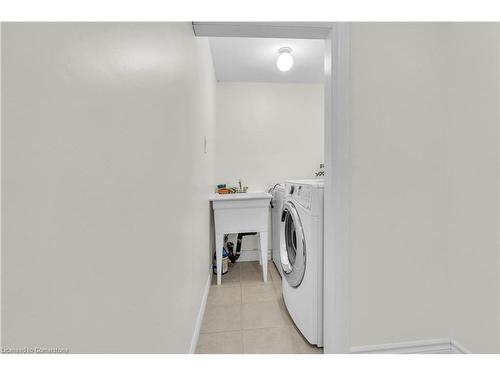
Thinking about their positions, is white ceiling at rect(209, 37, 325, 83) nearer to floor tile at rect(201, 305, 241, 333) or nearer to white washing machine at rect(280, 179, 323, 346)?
white washing machine at rect(280, 179, 323, 346)

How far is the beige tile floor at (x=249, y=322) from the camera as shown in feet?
4.49

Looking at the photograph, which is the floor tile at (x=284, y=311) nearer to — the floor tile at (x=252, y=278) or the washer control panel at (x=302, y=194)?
the floor tile at (x=252, y=278)

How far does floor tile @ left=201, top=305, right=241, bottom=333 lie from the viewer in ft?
5.04

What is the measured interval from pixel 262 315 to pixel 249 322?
0.12 m

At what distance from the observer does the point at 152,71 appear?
667mm

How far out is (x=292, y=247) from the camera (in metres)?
1.72

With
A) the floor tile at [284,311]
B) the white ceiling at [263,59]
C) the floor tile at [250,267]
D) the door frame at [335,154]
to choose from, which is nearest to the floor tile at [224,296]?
the floor tile at [284,311]

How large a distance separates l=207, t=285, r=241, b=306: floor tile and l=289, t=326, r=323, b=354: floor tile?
0.54 meters

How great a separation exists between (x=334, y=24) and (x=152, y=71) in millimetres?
947

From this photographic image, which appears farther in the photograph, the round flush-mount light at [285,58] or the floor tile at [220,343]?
the round flush-mount light at [285,58]

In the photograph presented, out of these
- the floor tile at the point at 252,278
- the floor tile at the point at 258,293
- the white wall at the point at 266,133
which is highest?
the white wall at the point at 266,133

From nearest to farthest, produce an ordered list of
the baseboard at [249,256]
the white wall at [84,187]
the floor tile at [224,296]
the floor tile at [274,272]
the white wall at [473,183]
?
1. the white wall at [84,187]
2. the white wall at [473,183]
3. the floor tile at [224,296]
4. the floor tile at [274,272]
5. the baseboard at [249,256]

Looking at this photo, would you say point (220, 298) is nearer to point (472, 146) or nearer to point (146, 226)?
point (146, 226)
